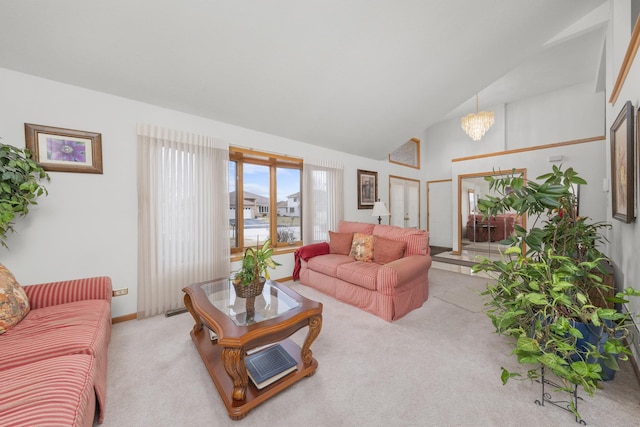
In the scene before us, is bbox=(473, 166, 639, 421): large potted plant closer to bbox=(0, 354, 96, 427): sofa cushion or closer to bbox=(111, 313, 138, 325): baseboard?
bbox=(0, 354, 96, 427): sofa cushion

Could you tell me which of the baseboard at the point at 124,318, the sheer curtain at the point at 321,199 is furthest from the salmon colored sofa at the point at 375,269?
the baseboard at the point at 124,318

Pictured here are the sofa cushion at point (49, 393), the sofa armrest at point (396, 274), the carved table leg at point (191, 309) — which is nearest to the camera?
the sofa cushion at point (49, 393)

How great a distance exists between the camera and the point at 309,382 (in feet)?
5.35

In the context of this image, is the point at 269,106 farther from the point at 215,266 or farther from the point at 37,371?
the point at 37,371

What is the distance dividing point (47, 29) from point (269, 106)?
1910 mm

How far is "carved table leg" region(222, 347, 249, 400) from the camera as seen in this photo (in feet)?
4.35

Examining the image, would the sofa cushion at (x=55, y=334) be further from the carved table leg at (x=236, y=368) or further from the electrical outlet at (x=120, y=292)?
the carved table leg at (x=236, y=368)

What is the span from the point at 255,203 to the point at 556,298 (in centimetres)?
353

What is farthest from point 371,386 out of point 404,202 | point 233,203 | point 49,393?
point 404,202

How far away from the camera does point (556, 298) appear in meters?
1.18

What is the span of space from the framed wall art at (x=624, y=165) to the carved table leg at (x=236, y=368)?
9.03 feet

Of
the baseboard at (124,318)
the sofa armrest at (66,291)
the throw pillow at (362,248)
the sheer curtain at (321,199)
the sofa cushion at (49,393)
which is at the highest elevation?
the sheer curtain at (321,199)

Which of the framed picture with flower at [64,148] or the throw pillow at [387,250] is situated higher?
the framed picture with flower at [64,148]

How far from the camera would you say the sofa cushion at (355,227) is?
12.2 feet
